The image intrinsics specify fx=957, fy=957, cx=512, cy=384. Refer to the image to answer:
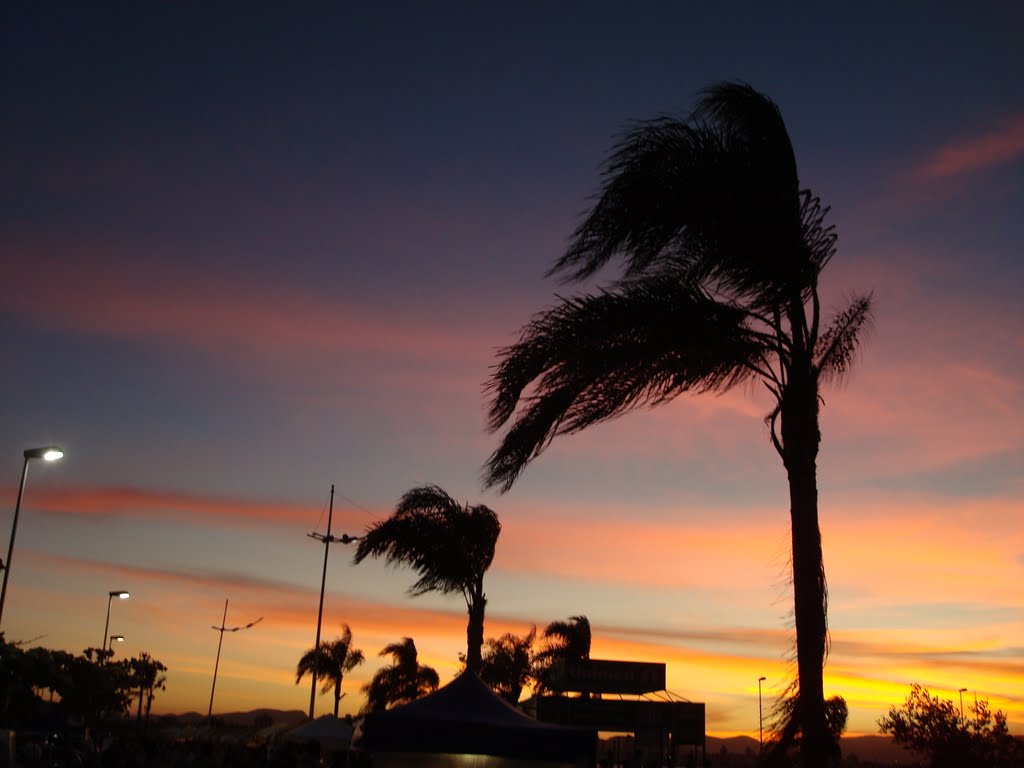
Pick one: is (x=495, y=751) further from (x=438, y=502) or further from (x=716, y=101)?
(x=438, y=502)

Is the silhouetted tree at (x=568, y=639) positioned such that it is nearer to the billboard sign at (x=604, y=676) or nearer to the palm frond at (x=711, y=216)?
the billboard sign at (x=604, y=676)

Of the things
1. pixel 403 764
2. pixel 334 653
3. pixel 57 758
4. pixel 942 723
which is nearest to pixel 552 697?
pixel 942 723

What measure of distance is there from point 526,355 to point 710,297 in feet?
4.64

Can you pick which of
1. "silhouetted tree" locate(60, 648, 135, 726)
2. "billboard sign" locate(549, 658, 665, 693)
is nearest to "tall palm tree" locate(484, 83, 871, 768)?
"billboard sign" locate(549, 658, 665, 693)

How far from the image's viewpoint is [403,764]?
12953 mm

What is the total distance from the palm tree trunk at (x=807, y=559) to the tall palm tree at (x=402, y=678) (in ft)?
165

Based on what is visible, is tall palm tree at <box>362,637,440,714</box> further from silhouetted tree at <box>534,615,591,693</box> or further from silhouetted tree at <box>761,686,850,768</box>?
silhouetted tree at <box>761,686,850,768</box>

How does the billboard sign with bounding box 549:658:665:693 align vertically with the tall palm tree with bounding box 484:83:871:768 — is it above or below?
below

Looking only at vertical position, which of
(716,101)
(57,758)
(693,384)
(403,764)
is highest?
(716,101)

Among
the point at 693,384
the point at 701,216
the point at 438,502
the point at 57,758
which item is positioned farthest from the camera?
the point at 57,758

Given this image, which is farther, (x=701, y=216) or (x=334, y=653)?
(x=334, y=653)

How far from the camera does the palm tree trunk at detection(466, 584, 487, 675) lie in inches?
902

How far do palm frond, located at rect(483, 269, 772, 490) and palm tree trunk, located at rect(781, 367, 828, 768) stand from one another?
526mm

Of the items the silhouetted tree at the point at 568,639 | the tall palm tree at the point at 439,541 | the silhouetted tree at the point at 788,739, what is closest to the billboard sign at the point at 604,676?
the silhouetted tree at the point at 568,639
